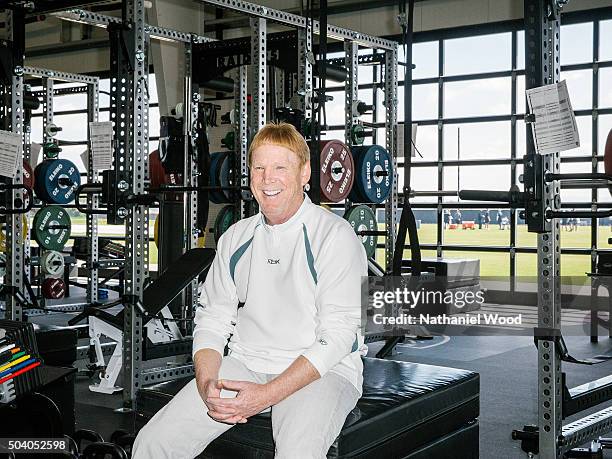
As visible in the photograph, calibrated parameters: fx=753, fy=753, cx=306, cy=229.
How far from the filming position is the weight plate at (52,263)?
701 cm

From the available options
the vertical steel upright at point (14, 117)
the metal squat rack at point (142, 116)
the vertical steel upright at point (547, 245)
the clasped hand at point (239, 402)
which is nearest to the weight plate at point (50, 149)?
the metal squat rack at point (142, 116)

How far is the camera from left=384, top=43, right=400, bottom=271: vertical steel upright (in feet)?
→ 17.8

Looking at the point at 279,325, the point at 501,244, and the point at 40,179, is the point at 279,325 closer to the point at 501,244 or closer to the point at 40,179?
the point at 40,179

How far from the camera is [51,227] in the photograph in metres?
6.83

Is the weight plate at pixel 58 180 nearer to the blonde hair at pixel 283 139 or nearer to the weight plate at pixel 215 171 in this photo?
the weight plate at pixel 215 171

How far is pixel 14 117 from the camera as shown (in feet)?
14.7

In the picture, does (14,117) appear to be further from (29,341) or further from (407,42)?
(407,42)

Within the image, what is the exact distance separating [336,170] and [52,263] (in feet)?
11.1

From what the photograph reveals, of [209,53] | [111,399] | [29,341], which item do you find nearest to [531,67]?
[29,341]

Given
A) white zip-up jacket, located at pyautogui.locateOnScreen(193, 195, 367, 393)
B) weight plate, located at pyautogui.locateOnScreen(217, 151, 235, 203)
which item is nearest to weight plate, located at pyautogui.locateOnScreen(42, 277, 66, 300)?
weight plate, located at pyautogui.locateOnScreen(217, 151, 235, 203)

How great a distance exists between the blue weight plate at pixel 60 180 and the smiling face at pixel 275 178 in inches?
200

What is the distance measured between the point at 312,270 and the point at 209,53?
11.8 ft

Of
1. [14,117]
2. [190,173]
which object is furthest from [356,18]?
[14,117]

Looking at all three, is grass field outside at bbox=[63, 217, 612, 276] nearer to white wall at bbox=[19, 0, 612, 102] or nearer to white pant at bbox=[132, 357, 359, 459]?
white wall at bbox=[19, 0, 612, 102]
